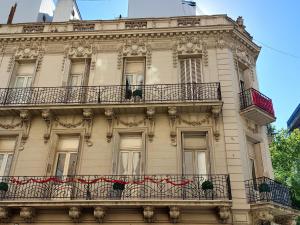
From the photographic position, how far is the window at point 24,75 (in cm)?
1519

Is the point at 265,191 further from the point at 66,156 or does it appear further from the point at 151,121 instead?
the point at 66,156

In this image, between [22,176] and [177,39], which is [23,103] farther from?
[177,39]

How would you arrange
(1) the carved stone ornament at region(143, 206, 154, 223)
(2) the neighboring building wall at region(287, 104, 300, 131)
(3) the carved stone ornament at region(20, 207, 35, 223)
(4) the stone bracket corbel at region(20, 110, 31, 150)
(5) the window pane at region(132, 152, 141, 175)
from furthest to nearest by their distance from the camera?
(2) the neighboring building wall at region(287, 104, 300, 131) → (4) the stone bracket corbel at region(20, 110, 31, 150) → (5) the window pane at region(132, 152, 141, 175) → (3) the carved stone ornament at region(20, 207, 35, 223) → (1) the carved stone ornament at region(143, 206, 154, 223)

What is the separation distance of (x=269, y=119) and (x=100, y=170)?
7724 mm

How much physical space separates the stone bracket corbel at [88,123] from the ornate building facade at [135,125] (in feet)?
0.15

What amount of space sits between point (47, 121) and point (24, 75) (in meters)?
3.43

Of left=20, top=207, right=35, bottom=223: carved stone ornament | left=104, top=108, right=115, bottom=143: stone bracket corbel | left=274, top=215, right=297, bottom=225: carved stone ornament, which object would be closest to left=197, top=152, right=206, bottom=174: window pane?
left=274, top=215, right=297, bottom=225: carved stone ornament

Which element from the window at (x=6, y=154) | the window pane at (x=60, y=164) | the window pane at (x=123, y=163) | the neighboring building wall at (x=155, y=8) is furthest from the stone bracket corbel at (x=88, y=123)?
the neighboring building wall at (x=155, y=8)

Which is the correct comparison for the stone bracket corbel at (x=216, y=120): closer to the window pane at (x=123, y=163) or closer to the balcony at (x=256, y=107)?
the balcony at (x=256, y=107)

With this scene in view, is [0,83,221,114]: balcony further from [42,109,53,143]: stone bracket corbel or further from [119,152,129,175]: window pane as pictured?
[119,152,129,175]: window pane

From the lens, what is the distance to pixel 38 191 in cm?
1200

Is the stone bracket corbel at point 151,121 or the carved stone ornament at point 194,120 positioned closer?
the stone bracket corbel at point 151,121

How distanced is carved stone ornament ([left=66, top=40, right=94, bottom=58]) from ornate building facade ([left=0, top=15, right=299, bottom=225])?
0.17ft

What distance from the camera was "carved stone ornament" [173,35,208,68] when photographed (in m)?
14.8
